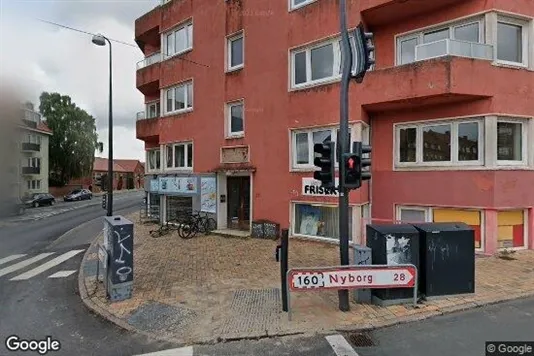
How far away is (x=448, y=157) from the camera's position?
10.8 meters

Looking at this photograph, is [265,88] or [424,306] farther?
[265,88]

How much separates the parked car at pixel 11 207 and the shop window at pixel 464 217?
10.7m

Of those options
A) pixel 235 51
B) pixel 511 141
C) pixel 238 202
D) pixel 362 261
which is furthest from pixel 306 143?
pixel 362 261

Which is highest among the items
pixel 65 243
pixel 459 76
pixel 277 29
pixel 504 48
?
pixel 277 29

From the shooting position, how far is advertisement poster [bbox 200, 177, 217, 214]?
51.9 feet

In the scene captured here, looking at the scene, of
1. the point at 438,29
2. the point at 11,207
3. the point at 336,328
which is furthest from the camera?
the point at 438,29

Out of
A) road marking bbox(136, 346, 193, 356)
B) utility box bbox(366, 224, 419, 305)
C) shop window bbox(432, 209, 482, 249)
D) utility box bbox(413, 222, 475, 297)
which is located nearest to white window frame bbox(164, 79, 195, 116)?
shop window bbox(432, 209, 482, 249)

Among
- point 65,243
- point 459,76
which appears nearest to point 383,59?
point 459,76

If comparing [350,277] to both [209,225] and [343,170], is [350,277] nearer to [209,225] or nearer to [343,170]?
[343,170]

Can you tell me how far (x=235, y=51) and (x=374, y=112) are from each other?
23.1 ft

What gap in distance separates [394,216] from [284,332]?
7.67 m

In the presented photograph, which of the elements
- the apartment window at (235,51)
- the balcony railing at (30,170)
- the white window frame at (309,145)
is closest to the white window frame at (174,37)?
the apartment window at (235,51)

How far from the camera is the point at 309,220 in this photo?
13.0 meters

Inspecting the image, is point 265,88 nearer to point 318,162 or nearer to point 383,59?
point 383,59
